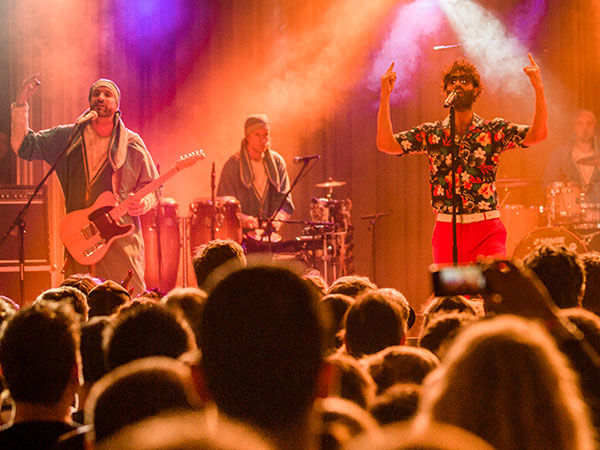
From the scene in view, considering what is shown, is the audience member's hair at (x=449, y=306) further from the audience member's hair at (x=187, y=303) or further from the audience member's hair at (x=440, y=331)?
the audience member's hair at (x=187, y=303)

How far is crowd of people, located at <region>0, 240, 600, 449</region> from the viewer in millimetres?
1088

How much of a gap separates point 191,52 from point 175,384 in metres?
11.2

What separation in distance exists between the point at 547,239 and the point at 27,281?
246 inches

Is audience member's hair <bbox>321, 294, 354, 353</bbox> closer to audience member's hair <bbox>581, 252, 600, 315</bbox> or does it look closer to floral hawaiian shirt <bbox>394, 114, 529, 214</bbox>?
audience member's hair <bbox>581, 252, 600, 315</bbox>

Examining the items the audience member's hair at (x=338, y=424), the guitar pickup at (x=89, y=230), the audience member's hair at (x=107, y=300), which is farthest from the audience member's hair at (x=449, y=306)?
the guitar pickup at (x=89, y=230)

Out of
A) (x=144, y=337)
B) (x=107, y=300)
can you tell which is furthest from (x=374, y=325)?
(x=107, y=300)

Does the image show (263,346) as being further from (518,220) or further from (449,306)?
(518,220)

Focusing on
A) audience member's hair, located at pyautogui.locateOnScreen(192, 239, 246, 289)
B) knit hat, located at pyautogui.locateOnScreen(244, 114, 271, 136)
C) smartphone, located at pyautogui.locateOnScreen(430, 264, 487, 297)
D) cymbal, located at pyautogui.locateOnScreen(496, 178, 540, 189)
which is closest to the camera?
smartphone, located at pyautogui.locateOnScreen(430, 264, 487, 297)

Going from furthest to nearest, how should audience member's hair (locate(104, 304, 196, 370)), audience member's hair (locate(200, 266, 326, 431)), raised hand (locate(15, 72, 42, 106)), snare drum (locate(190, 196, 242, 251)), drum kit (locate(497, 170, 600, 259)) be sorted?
snare drum (locate(190, 196, 242, 251))
drum kit (locate(497, 170, 600, 259))
raised hand (locate(15, 72, 42, 106))
audience member's hair (locate(104, 304, 196, 370))
audience member's hair (locate(200, 266, 326, 431))

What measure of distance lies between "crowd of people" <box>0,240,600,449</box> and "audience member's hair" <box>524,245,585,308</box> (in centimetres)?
40

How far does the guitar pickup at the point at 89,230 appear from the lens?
8.72 meters

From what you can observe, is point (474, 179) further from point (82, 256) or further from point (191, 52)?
point (191, 52)

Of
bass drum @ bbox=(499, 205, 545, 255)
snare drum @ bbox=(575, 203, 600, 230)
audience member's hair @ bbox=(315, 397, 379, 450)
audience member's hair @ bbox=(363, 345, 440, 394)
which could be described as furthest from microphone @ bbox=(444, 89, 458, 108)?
snare drum @ bbox=(575, 203, 600, 230)

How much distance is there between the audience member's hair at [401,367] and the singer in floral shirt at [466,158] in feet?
8.63
